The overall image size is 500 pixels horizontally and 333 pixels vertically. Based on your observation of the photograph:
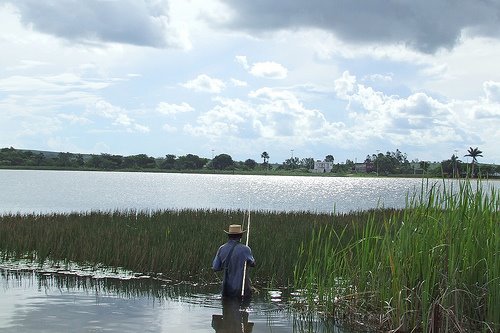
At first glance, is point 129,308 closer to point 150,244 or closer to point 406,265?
point 150,244

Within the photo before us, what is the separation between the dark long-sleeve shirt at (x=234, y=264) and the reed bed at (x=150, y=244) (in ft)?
3.32

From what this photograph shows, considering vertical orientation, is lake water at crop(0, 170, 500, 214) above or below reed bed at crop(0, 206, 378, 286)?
below

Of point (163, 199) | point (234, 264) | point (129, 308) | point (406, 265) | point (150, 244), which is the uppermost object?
point (406, 265)

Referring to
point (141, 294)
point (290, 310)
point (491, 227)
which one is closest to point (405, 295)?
point (491, 227)

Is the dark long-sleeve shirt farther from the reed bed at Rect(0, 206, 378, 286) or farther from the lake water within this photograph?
the lake water

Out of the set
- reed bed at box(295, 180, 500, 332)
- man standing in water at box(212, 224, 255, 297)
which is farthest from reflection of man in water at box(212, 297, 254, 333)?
reed bed at box(295, 180, 500, 332)

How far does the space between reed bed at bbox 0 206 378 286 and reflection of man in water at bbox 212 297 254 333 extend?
3.84 feet

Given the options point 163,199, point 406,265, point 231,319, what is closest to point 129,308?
point 231,319

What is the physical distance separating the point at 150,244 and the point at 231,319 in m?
6.25

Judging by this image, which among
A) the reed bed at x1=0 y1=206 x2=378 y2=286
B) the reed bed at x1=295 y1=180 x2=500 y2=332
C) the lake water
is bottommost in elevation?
the lake water

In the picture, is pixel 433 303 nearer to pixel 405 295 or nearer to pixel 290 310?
pixel 405 295

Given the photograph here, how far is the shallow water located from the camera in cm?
977

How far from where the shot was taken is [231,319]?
34.2 feet

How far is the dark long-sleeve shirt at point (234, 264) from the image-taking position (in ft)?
36.2
